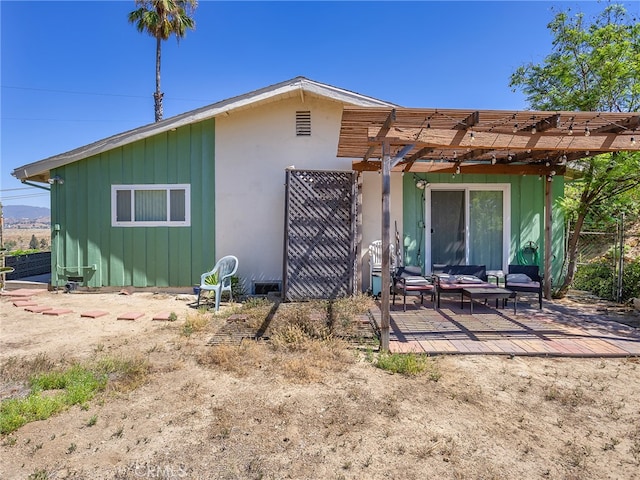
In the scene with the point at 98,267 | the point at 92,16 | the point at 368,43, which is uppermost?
the point at 92,16

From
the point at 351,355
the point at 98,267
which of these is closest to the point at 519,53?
the point at 351,355

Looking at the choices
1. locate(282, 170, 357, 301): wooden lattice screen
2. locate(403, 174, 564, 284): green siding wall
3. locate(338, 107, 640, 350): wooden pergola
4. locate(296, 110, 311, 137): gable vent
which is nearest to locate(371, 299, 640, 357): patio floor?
locate(338, 107, 640, 350): wooden pergola

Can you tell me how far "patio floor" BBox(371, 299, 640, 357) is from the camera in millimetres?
3968

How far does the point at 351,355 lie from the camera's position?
12.7 feet

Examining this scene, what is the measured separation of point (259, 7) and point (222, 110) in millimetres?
4214

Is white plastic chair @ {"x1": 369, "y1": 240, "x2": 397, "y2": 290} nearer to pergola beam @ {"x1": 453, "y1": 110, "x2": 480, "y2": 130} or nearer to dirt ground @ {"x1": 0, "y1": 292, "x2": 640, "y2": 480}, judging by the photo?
dirt ground @ {"x1": 0, "y1": 292, "x2": 640, "y2": 480}

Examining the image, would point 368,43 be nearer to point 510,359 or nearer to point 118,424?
point 510,359

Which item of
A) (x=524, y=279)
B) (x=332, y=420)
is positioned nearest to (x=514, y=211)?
(x=524, y=279)

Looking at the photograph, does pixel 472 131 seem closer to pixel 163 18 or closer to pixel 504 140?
pixel 504 140

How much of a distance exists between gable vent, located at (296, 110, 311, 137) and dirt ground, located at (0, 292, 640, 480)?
4.88m

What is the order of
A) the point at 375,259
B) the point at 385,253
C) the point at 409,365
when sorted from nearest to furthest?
the point at 409,365 < the point at 385,253 < the point at 375,259

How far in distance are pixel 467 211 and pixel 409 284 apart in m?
2.78

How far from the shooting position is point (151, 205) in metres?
7.57

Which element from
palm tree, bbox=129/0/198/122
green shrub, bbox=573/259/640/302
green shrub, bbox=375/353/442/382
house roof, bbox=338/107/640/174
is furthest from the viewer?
palm tree, bbox=129/0/198/122
